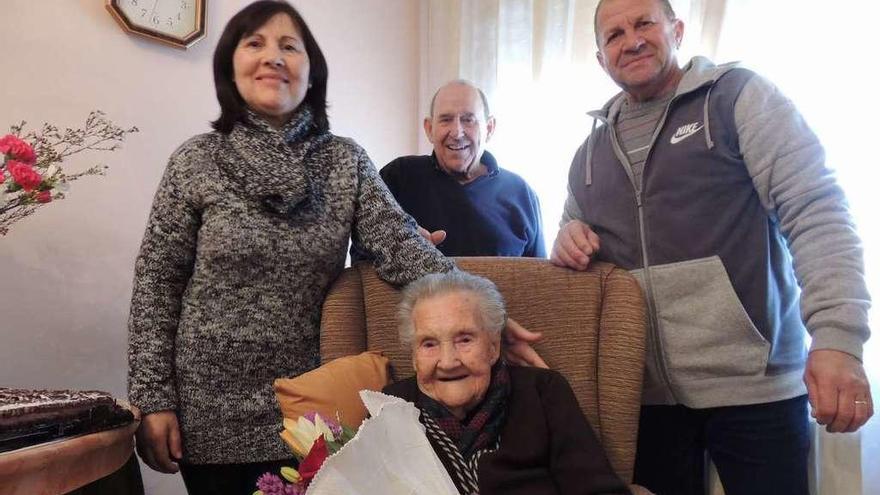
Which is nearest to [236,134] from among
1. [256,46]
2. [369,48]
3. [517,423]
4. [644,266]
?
[256,46]

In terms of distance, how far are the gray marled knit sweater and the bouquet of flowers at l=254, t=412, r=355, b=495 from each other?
0.27 m

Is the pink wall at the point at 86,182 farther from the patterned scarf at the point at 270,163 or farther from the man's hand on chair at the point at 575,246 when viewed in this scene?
the man's hand on chair at the point at 575,246

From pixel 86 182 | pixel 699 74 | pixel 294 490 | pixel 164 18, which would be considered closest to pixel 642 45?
pixel 699 74

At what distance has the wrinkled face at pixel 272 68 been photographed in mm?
1341

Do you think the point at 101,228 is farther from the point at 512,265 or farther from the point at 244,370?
the point at 512,265

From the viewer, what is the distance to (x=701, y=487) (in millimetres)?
1415

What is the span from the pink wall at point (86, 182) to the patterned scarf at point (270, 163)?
28.8 inches

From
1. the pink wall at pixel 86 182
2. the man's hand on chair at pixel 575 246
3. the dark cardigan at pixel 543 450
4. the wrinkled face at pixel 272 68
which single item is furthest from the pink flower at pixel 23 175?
Answer: the man's hand on chair at pixel 575 246

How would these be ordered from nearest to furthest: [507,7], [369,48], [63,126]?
[63,126] < [507,7] < [369,48]

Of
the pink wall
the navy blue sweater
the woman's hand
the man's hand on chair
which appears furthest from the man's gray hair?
the pink wall

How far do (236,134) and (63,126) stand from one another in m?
0.74

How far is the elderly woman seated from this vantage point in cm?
114

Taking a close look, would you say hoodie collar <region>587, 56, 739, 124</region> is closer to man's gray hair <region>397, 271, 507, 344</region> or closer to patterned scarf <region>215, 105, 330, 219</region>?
man's gray hair <region>397, 271, 507, 344</region>

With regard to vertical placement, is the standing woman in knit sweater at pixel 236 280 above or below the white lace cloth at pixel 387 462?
above
